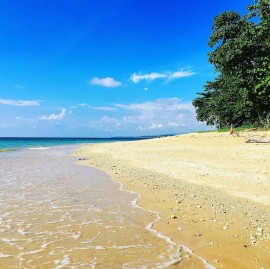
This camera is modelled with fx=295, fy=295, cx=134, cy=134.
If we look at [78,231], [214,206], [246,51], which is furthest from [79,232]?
[246,51]

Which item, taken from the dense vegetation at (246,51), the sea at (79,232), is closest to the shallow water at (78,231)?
the sea at (79,232)

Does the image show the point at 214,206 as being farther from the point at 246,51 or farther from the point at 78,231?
the point at 246,51

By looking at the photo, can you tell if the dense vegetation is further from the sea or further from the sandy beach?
the sea

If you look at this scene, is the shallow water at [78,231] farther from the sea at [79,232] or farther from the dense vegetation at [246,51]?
the dense vegetation at [246,51]

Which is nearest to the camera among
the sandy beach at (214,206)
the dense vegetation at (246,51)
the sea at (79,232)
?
the sea at (79,232)

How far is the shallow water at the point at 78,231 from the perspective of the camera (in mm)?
5270

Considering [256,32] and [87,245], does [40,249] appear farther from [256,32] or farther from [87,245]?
[256,32]

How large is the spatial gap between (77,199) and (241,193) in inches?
221

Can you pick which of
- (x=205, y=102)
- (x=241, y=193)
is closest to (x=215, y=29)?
(x=241, y=193)

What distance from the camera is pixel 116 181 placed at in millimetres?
13844

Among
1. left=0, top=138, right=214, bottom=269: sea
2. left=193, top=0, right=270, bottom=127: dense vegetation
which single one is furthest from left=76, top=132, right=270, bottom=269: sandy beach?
left=193, top=0, right=270, bottom=127: dense vegetation

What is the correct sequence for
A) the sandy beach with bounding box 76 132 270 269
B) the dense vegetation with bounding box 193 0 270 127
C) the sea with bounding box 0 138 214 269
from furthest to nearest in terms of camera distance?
the dense vegetation with bounding box 193 0 270 127
the sandy beach with bounding box 76 132 270 269
the sea with bounding box 0 138 214 269

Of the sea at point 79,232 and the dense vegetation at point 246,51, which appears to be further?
the dense vegetation at point 246,51

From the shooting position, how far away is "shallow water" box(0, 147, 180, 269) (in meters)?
5.27
